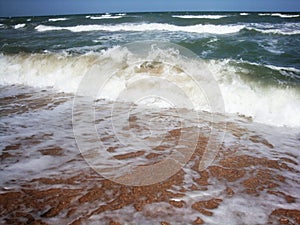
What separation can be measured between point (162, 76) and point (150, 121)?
2.70 metres

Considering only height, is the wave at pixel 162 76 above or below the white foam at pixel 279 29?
below

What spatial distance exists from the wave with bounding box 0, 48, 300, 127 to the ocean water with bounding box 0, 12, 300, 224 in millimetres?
30

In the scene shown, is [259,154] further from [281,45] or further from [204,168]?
[281,45]

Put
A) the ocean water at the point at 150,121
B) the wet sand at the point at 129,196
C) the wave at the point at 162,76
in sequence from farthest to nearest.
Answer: the wave at the point at 162,76
the ocean water at the point at 150,121
the wet sand at the point at 129,196

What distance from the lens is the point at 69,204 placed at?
8.74 ft

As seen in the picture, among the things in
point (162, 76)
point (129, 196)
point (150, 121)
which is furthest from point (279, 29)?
point (129, 196)

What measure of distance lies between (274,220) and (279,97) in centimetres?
418

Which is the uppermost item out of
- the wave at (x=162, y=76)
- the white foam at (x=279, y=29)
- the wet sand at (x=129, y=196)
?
the white foam at (x=279, y=29)

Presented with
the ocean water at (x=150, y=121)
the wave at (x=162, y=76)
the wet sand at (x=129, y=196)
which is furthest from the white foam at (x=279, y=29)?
the wet sand at (x=129, y=196)

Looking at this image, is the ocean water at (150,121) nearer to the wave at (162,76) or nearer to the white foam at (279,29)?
the wave at (162,76)

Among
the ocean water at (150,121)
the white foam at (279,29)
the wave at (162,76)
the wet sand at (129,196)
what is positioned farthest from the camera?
the white foam at (279,29)

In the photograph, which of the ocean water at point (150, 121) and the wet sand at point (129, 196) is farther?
the ocean water at point (150, 121)

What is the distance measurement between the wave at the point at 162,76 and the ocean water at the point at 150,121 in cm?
3

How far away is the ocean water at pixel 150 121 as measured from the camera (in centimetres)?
277
